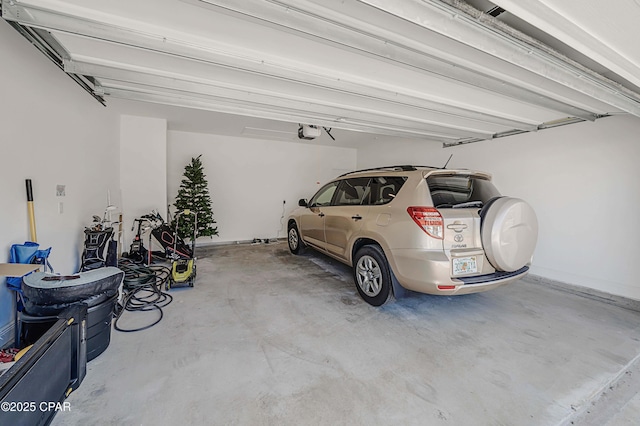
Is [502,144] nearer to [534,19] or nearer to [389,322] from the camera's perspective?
[534,19]

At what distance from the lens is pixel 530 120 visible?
12.2 ft

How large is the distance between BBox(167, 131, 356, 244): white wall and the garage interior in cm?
145

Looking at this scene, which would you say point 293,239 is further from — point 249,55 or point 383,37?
point 383,37

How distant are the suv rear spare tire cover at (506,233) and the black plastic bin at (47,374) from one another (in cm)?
325

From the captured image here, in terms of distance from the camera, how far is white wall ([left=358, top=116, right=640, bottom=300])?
10.7 feet

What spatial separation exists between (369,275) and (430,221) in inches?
39.9

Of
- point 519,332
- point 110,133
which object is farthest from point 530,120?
point 110,133

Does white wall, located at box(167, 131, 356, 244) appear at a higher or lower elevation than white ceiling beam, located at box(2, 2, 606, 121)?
lower

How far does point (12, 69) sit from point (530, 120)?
5.84 metres

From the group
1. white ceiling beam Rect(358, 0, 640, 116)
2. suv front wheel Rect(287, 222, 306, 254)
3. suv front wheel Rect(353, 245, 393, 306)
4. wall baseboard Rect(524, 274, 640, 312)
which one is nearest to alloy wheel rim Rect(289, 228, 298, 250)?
suv front wheel Rect(287, 222, 306, 254)

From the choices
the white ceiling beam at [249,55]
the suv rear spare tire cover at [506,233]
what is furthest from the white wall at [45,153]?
the suv rear spare tire cover at [506,233]

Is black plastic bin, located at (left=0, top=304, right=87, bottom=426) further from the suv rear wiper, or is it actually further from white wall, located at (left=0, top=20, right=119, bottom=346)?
the suv rear wiper

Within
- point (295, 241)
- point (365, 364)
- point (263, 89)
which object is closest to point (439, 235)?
point (365, 364)

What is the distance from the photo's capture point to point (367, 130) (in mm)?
4461
